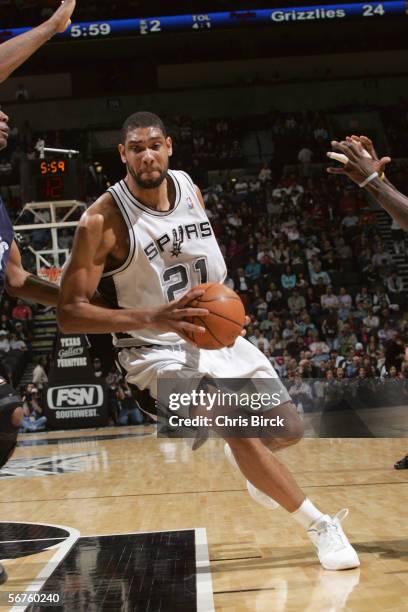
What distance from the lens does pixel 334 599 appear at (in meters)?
3.33

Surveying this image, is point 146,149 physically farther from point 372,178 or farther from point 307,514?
point 307,514

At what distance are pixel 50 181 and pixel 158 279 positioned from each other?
30.5 ft

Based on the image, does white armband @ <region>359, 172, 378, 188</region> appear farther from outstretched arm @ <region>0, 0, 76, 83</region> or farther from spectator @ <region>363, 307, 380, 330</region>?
spectator @ <region>363, 307, 380, 330</region>

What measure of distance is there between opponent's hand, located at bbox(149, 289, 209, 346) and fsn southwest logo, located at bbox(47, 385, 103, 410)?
1060 centimetres

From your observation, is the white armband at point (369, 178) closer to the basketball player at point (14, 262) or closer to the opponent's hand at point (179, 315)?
the opponent's hand at point (179, 315)

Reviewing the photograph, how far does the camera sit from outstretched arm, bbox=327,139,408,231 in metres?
3.95

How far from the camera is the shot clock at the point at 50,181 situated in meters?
13.0

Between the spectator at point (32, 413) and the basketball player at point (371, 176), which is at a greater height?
the basketball player at point (371, 176)

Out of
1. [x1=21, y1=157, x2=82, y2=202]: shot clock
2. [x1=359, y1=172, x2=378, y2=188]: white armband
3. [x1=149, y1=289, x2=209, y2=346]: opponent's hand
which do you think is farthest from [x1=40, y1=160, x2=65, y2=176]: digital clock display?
[x1=149, y1=289, x2=209, y2=346]: opponent's hand

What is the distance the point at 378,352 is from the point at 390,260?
413 cm

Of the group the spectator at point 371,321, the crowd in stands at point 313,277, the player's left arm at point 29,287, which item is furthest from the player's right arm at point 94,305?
the spectator at point 371,321

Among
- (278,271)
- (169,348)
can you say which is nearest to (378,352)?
(278,271)

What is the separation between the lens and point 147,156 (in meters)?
4.12

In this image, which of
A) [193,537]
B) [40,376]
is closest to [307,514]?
[193,537]
